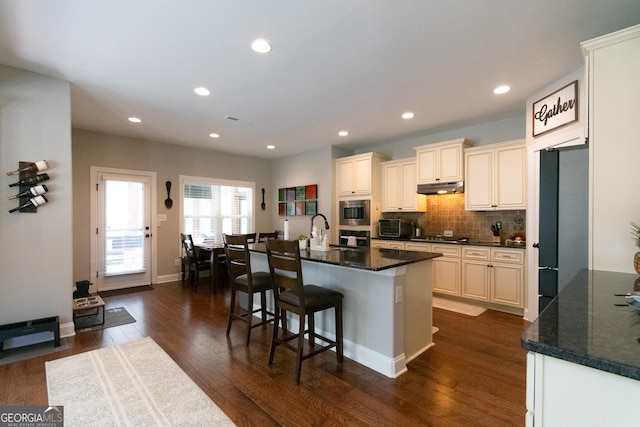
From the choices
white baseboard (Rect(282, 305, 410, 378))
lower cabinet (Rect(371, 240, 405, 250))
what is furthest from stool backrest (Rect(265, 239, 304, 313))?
lower cabinet (Rect(371, 240, 405, 250))

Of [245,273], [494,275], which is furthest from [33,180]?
[494,275]

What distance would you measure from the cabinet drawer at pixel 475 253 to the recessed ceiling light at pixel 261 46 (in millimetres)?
3631

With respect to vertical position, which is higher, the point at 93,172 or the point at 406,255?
the point at 93,172

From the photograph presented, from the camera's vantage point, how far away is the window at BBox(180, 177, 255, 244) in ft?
19.9

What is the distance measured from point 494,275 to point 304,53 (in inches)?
143

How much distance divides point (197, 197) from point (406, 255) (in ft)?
16.1

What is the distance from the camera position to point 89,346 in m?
2.83

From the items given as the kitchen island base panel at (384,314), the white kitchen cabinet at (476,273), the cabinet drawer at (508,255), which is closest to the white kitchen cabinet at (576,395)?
the kitchen island base panel at (384,314)

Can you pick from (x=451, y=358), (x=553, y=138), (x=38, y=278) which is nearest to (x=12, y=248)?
(x=38, y=278)

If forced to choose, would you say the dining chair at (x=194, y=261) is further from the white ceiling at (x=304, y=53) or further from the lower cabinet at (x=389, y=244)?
the lower cabinet at (x=389, y=244)

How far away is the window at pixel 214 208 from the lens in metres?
6.08

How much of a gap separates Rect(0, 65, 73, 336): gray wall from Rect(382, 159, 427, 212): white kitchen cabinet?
179 inches

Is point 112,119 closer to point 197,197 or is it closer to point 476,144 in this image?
point 197,197

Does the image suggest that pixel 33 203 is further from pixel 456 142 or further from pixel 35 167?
pixel 456 142
